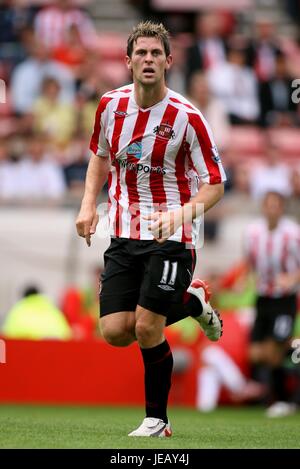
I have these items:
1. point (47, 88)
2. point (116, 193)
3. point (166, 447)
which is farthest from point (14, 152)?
point (166, 447)

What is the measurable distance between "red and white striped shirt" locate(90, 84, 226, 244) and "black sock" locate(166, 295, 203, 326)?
15.7 inches

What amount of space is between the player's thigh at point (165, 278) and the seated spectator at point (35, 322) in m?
5.32

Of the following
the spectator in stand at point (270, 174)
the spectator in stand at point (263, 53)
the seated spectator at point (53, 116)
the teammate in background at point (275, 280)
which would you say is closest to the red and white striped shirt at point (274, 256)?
the teammate in background at point (275, 280)

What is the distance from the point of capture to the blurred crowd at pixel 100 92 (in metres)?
13.9

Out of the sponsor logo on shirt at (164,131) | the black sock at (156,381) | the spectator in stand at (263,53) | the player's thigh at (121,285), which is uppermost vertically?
the spectator in stand at (263,53)

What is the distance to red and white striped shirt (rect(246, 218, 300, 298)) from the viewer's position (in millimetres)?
11406

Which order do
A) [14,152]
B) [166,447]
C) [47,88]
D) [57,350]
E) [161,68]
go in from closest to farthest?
[166,447]
[161,68]
[57,350]
[14,152]
[47,88]

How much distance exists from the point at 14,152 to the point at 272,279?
386cm

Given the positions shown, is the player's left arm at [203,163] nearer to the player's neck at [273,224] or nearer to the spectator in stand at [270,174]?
the player's neck at [273,224]

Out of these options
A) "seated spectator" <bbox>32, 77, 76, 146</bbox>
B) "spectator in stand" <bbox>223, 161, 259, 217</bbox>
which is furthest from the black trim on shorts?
"seated spectator" <bbox>32, 77, 76, 146</bbox>

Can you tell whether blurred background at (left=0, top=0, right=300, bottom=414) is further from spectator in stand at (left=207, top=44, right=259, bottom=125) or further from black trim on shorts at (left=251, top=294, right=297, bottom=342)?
black trim on shorts at (left=251, top=294, right=297, bottom=342)

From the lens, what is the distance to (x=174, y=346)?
38.8ft

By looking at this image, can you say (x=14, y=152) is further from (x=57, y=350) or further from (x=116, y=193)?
(x=116, y=193)

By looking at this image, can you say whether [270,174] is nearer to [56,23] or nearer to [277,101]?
[277,101]
